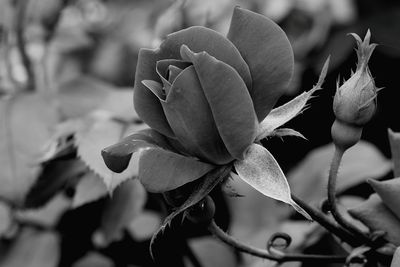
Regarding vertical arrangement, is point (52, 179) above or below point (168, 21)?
below

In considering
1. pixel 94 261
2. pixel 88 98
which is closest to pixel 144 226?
pixel 94 261

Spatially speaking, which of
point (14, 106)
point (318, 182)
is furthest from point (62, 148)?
point (318, 182)

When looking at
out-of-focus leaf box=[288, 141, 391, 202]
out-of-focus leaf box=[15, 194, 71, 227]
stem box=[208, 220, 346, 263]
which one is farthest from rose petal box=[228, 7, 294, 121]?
out-of-focus leaf box=[15, 194, 71, 227]

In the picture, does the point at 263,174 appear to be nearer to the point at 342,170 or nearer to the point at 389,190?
the point at 389,190

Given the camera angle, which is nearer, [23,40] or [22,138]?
[22,138]

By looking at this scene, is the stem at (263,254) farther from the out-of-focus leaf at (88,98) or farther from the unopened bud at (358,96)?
the out-of-focus leaf at (88,98)

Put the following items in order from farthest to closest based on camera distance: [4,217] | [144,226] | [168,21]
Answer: [144,226], [168,21], [4,217]

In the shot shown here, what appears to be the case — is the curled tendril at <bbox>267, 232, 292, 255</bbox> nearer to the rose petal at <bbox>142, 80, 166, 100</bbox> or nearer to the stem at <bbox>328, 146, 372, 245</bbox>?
the stem at <bbox>328, 146, 372, 245</bbox>
